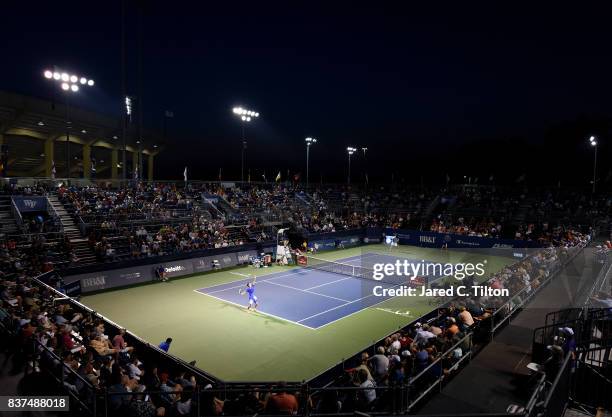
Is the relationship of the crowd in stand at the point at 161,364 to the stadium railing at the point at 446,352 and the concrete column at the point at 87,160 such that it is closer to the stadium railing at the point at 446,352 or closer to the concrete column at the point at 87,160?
the stadium railing at the point at 446,352

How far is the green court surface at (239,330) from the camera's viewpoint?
14.2 m

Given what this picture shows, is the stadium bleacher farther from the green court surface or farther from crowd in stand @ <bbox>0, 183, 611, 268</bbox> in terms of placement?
the green court surface

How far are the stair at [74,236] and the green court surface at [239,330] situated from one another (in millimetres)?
3732

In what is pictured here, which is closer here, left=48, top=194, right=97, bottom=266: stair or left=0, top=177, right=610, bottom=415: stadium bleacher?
left=0, top=177, right=610, bottom=415: stadium bleacher

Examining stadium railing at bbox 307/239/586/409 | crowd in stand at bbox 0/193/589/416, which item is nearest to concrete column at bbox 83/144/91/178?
crowd in stand at bbox 0/193/589/416

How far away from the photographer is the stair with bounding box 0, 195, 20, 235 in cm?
2477

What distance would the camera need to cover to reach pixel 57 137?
144ft

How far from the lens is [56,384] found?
9.31 m

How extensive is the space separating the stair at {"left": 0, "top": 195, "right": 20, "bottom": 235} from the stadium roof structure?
15.1ft

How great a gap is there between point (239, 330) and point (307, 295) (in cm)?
632

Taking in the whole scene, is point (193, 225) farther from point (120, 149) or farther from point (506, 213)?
point (506, 213)

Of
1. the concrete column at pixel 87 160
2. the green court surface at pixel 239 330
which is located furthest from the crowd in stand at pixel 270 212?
the concrete column at pixel 87 160

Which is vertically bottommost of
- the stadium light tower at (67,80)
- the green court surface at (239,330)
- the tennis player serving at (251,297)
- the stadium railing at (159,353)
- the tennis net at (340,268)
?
the green court surface at (239,330)

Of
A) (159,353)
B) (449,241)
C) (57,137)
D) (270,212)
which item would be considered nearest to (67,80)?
(57,137)
